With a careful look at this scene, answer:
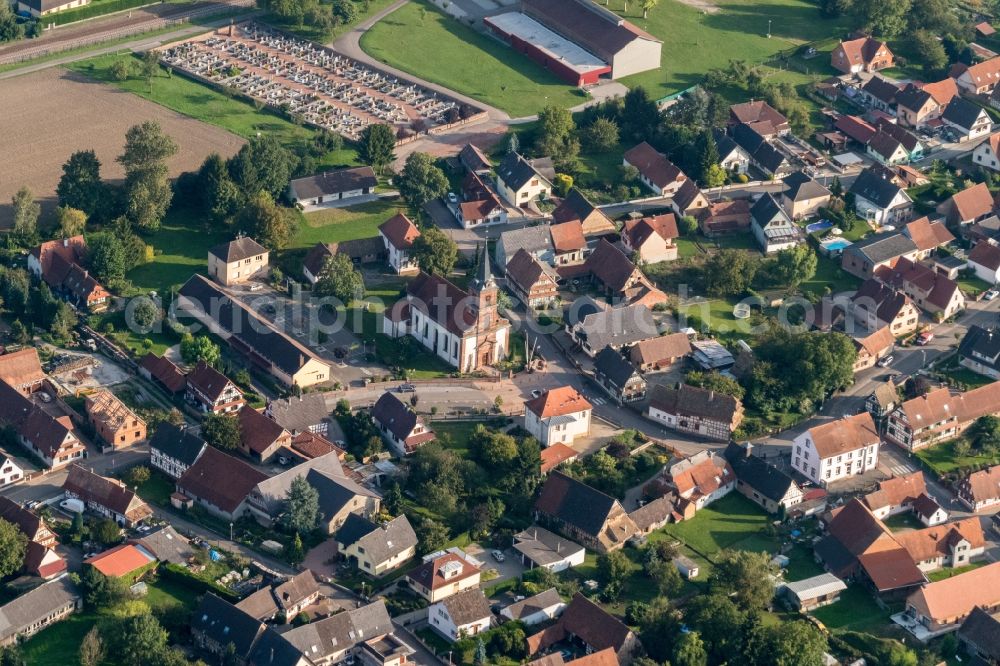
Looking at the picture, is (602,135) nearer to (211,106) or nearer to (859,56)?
(859,56)

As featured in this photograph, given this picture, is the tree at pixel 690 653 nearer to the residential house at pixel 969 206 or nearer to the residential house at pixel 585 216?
the residential house at pixel 585 216

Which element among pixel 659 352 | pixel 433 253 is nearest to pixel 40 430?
pixel 433 253

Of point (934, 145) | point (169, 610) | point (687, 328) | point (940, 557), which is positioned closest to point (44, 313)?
point (169, 610)

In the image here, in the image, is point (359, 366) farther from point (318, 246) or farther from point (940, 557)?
point (940, 557)

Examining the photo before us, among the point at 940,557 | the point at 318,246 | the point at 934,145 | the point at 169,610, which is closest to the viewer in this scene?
the point at 169,610

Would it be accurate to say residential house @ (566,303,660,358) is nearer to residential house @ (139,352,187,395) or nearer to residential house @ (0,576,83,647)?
residential house @ (139,352,187,395)

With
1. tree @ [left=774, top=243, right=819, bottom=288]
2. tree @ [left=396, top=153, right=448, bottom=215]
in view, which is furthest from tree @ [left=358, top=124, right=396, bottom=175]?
tree @ [left=774, top=243, right=819, bottom=288]

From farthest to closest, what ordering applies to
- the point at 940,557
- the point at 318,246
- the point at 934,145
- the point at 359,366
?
the point at 934,145, the point at 318,246, the point at 359,366, the point at 940,557
